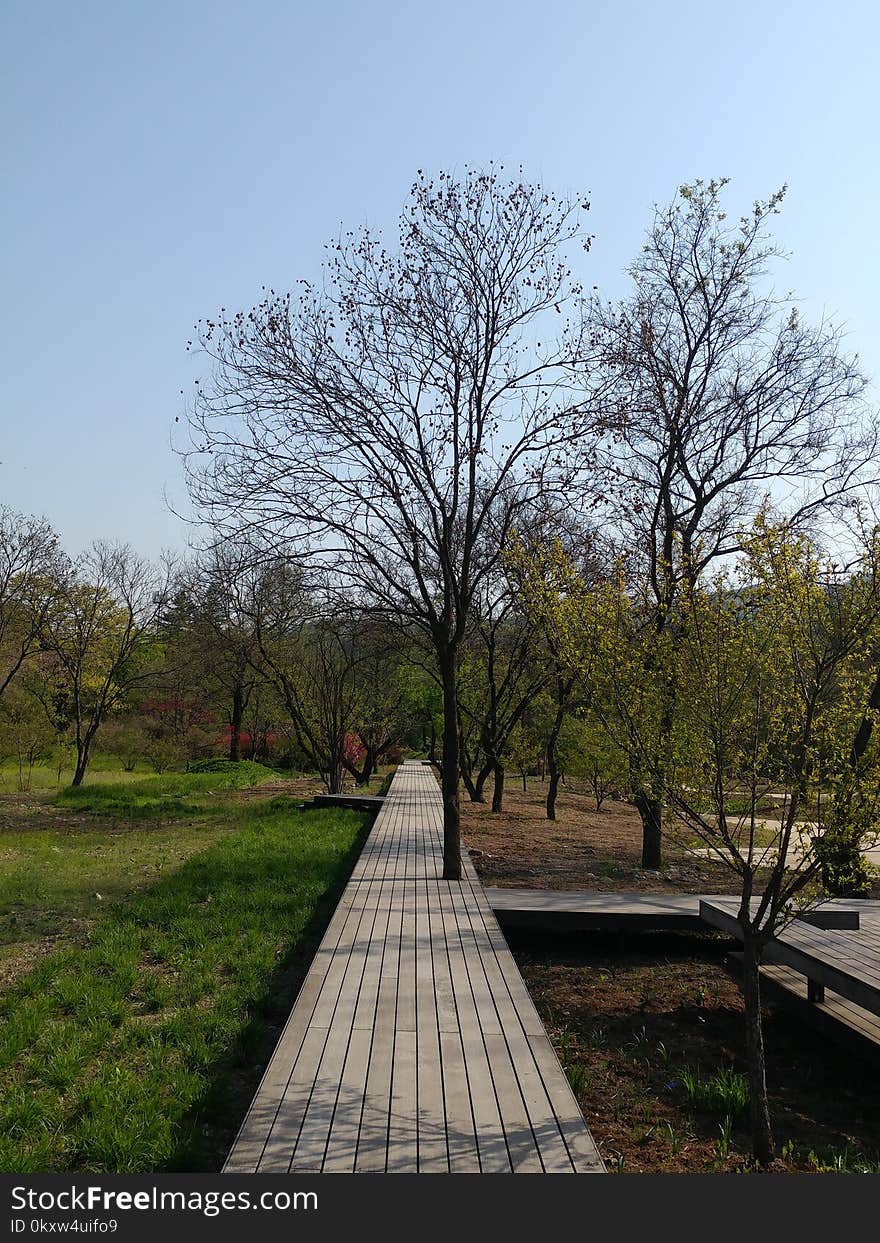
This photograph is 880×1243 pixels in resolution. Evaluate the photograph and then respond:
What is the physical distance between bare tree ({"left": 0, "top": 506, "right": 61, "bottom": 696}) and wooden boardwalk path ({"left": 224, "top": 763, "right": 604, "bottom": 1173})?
57.6 ft

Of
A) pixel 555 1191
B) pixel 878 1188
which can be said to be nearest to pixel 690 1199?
pixel 555 1191

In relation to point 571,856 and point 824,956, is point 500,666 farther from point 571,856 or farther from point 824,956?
point 824,956

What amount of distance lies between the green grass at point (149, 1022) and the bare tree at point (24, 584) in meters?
14.3

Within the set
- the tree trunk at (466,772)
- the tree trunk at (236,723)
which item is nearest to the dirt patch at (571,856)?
the tree trunk at (466,772)

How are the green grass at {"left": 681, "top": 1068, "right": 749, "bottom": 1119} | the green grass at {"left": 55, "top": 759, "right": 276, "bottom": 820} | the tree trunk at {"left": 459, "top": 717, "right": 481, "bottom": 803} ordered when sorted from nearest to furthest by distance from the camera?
the green grass at {"left": 681, "top": 1068, "right": 749, "bottom": 1119} < the green grass at {"left": 55, "top": 759, "right": 276, "bottom": 820} < the tree trunk at {"left": 459, "top": 717, "right": 481, "bottom": 803}

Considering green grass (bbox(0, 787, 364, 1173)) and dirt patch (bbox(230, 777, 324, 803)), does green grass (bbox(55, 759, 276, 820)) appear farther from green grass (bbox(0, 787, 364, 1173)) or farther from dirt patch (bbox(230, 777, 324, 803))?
green grass (bbox(0, 787, 364, 1173))

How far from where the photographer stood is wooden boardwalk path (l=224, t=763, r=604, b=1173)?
3305mm

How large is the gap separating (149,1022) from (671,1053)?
10.5 ft

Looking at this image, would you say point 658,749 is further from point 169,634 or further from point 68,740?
point 169,634

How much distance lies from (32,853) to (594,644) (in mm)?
9685

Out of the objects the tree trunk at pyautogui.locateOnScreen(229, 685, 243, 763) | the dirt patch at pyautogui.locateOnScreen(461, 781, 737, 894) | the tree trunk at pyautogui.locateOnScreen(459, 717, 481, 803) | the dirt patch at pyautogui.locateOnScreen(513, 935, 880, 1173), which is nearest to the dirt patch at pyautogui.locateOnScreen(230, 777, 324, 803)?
the tree trunk at pyautogui.locateOnScreen(459, 717, 481, 803)

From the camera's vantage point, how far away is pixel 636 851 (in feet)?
45.0

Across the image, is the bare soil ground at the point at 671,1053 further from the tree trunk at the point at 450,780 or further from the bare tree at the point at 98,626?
the bare tree at the point at 98,626

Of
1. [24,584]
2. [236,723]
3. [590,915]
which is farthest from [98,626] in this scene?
[590,915]
